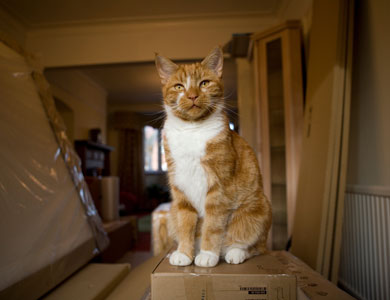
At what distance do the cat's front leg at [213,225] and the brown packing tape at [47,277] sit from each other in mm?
564

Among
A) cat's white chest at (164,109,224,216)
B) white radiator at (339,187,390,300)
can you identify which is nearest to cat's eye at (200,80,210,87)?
cat's white chest at (164,109,224,216)

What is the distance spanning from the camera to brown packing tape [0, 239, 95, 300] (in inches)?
30.1

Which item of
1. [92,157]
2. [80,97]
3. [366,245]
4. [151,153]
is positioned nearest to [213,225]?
[366,245]

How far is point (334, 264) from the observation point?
1229 millimetres

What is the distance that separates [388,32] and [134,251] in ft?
→ 10.6

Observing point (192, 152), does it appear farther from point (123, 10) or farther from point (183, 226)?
point (123, 10)

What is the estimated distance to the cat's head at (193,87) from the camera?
2.75ft

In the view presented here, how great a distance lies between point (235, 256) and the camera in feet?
2.69

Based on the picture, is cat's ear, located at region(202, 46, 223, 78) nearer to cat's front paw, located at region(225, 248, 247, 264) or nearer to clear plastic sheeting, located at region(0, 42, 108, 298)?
cat's front paw, located at region(225, 248, 247, 264)

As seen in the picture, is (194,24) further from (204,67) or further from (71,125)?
(71,125)

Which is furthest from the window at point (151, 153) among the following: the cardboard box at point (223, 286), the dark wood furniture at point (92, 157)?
the cardboard box at point (223, 286)

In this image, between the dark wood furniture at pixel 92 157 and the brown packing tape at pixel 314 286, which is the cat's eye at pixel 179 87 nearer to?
the brown packing tape at pixel 314 286

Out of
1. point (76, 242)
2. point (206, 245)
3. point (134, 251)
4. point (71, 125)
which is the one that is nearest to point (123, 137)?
point (71, 125)

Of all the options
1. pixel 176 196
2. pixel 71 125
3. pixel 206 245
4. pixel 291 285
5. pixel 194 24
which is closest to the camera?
pixel 291 285
